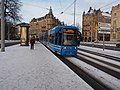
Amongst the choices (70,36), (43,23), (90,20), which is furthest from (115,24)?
(43,23)

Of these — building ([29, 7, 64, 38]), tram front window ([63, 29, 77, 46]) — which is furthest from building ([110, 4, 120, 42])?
tram front window ([63, 29, 77, 46])

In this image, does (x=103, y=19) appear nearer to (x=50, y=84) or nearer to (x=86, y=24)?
(x=86, y=24)

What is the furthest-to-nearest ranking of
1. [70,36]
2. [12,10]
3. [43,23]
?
[43,23]
[12,10]
[70,36]

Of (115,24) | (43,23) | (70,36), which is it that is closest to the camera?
(70,36)

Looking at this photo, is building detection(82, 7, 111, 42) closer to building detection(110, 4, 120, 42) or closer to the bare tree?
building detection(110, 4, 120, 42)

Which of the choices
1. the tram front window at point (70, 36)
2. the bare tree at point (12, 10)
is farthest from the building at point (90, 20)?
the tram front window at point (70, 36)

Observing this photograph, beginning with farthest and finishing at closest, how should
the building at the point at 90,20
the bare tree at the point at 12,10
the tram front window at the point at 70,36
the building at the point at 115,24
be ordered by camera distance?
the building at the point at 90,20, the building at the point at 115,24, the bare tree at the point at 12,10, the tram front window at the point at 70,36

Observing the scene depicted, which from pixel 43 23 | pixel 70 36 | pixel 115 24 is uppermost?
pixel 43 23

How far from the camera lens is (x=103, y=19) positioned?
405 feet

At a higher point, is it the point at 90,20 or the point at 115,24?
the point at 90,20

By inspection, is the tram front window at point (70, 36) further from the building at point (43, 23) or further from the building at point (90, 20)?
the building at point (43, 23)

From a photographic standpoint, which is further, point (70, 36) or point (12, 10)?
point (12, 10)

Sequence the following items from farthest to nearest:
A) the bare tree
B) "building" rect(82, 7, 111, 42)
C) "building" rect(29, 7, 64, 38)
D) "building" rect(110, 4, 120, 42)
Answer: "building" rect(29, 7, 64, 38) < "building" rect(82, 7, 111, 42) < "building" rect(110, 4, 120, 42) < the bare tree

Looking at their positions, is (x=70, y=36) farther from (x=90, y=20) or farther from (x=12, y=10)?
(x=90, y=20)
